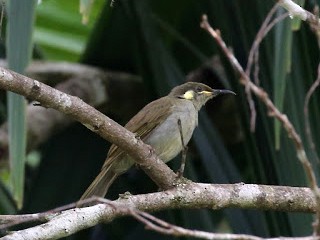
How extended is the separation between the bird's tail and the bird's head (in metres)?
0.78

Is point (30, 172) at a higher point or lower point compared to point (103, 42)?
lower

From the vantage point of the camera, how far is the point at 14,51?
12.9ft

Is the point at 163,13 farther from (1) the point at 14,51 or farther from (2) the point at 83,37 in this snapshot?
(1) the point at 14,51

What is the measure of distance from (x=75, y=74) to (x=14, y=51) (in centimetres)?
240

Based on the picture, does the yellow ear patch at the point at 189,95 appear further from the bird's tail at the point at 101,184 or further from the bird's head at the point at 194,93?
the bird's tail at the point at 101,184

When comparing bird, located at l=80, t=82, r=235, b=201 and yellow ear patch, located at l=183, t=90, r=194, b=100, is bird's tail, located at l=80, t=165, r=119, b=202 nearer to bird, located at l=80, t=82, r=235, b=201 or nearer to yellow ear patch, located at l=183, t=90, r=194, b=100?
bird, located at l=80, t=82, r=235, b=201

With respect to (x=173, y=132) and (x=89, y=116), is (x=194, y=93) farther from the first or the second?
(x=89, y=116)

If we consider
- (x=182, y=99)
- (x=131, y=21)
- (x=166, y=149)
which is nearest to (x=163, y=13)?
(x=131, y=21)

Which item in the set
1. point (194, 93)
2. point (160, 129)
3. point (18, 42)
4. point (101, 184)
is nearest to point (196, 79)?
point (194, 93)

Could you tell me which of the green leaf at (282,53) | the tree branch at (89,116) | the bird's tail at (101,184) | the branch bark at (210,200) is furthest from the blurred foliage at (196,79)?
the tree branch at (89,116)

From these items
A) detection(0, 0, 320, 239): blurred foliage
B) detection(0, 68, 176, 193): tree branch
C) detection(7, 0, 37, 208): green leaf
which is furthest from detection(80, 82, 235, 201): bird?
detection(0, 68, 176, 193): tree branch

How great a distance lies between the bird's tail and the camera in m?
4.75

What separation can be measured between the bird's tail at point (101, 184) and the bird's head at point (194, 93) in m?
0.78

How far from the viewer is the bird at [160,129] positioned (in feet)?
16.0
